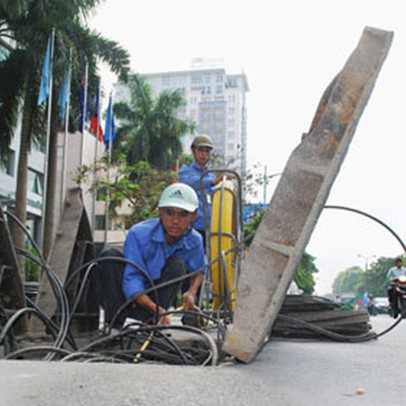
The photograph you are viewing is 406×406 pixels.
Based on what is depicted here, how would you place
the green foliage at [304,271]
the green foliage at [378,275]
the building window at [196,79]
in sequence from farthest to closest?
the building window at [196,79]
the green foliage at [378,275]
the green foliage at [304,271]

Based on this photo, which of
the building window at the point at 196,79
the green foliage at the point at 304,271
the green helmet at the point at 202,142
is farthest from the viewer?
the building window at the point at 196,79

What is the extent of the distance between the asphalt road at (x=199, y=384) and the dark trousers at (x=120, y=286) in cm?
155

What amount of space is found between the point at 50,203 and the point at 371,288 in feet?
306

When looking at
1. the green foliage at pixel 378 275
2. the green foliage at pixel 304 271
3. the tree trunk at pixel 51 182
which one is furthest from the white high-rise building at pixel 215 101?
the tree trunk at pixel 51 182

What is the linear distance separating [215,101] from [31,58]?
11722 cm

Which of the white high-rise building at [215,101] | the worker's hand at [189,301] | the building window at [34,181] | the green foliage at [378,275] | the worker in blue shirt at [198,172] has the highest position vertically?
the white high-rise building at [215,101]

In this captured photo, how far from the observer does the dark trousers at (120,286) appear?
3914mm

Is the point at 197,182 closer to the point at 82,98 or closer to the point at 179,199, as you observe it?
the point at 179,199

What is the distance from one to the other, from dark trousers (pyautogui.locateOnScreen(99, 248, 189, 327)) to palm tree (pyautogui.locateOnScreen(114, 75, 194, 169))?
3866 cm

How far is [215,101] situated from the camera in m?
136

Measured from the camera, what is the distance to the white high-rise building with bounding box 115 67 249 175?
134 metres

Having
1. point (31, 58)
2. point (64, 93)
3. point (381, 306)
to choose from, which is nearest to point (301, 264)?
point (64, 93)

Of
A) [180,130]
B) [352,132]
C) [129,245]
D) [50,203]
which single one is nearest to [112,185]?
[50,203]

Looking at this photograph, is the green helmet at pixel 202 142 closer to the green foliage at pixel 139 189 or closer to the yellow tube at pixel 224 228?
the yellow tube at pixel 224 228
